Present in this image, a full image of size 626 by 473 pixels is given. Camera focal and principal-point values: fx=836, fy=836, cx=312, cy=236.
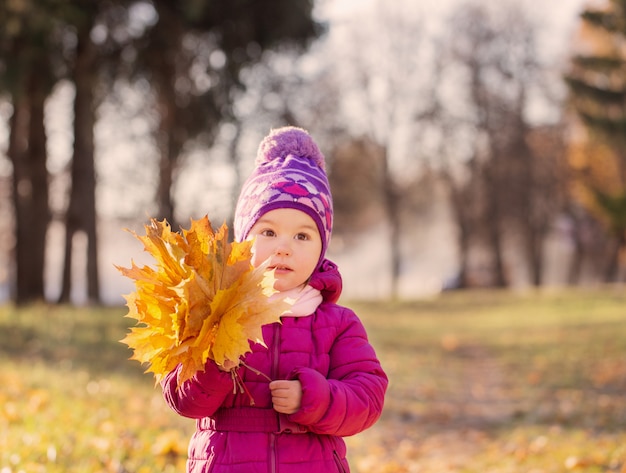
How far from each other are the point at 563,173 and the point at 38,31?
95.7ft

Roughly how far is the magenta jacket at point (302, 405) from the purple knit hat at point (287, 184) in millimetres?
332

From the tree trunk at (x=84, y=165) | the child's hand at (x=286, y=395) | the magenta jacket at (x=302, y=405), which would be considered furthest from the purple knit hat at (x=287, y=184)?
the tree trunk at (x=84, y=165)

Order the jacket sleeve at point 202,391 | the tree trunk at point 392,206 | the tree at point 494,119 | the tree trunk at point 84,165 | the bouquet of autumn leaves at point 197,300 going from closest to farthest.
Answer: the bouquet of autumn leaves at point 197,300 < the jacket sleeve at point 202,391 < the tree trunk at point 84,165 < the tree at point 494,119 < the tree trunk at point 392,206

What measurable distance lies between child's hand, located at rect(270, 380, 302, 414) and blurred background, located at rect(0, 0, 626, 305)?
1080 mm

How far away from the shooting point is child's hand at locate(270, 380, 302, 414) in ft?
8.57

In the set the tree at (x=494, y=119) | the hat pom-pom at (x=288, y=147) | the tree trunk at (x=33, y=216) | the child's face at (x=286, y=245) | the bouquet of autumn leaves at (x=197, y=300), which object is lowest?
the bouquet of autumn leaves at (x=197, y=300)

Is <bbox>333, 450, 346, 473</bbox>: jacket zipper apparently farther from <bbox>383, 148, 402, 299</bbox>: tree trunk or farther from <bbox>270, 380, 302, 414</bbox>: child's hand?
<bbox>383, 148, 402, 299</bbox>: tree trunk

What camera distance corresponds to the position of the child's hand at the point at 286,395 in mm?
2611

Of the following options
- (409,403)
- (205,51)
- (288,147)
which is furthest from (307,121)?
(288,147)

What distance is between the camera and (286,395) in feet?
8.55

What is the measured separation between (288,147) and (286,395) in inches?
39.6

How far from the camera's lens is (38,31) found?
14.5m

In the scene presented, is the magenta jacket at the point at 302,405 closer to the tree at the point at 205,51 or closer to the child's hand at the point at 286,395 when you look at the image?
the child's hand at the point at 286,395

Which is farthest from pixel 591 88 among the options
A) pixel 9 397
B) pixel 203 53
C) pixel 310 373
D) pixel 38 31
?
pixel 310 373
